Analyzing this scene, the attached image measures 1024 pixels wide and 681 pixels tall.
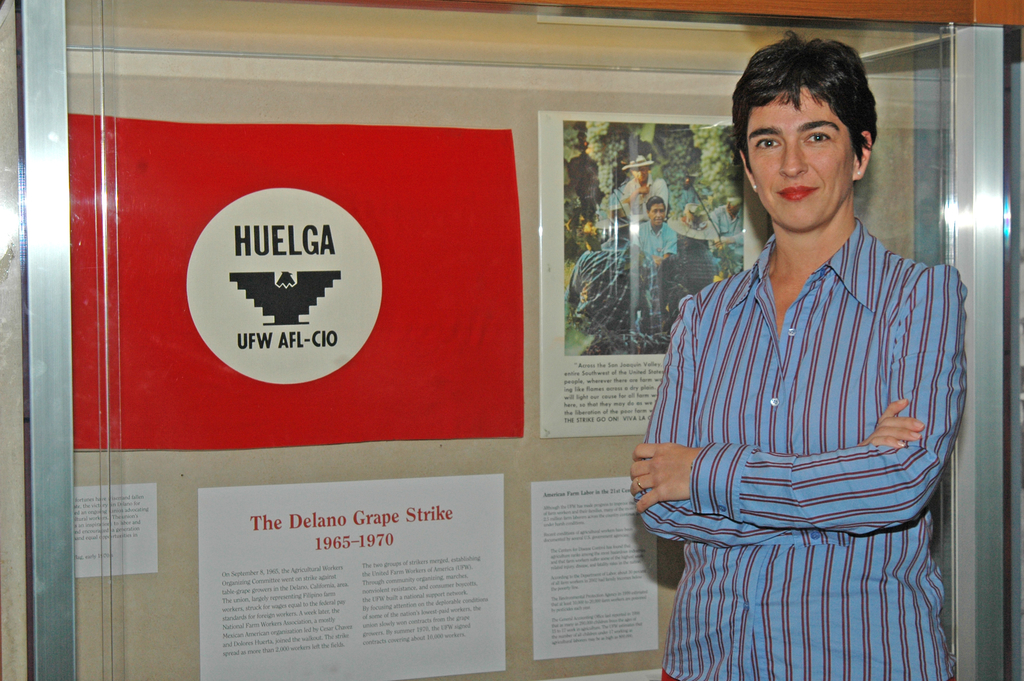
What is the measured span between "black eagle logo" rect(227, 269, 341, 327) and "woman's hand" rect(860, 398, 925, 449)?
95 cm

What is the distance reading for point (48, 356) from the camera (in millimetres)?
1268

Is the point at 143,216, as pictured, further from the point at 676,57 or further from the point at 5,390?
the point at 676,57

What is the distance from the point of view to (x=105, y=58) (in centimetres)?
140

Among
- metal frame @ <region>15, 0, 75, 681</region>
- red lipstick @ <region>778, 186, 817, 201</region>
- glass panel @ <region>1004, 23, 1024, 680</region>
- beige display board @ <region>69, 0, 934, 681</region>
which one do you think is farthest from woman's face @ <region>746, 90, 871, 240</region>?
metal frame @ <region>15, 0, 75, 681</region>

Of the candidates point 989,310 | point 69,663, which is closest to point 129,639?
point 69,663

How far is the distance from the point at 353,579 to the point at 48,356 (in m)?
0.64

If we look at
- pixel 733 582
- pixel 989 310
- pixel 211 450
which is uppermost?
pixel 989 310

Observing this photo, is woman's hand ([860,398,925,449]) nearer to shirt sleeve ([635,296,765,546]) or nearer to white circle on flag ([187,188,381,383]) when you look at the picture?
shirt sleeve ([635,296,765,546])

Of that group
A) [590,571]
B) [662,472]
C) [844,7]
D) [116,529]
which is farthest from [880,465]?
[116,529]

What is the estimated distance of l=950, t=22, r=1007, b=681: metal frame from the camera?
1592mm

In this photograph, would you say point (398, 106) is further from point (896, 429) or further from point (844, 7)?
point (896, 429)

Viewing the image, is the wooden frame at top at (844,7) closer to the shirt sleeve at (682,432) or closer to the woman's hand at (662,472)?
the shirt sleeve at (682,432)

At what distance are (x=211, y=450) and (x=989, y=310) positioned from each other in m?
1.48

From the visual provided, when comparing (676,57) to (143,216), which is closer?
(143,216)
